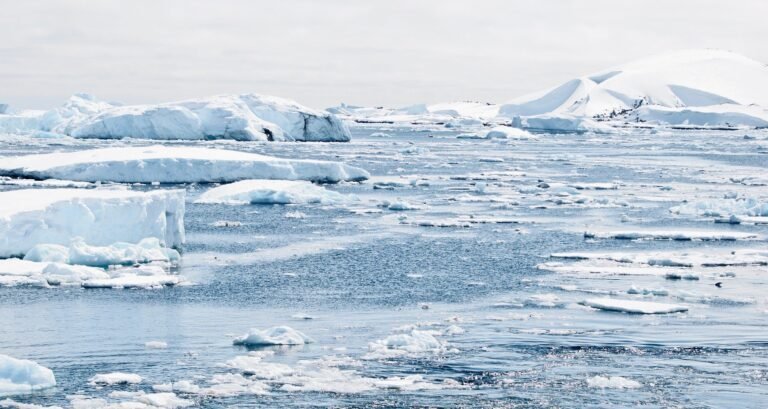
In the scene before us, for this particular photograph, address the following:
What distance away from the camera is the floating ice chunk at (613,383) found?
833 centimetres

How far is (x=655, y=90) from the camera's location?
110062mm

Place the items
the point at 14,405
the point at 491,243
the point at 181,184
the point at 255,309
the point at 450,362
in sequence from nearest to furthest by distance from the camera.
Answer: the point at 14,405 → the point at 450,362 → the point at 255,309 → the point at 491,243 → the point at 181,184

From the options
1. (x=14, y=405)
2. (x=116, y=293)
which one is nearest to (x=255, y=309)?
(x=116, y=293)

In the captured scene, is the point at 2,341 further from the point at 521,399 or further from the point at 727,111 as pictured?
the point at 727,111

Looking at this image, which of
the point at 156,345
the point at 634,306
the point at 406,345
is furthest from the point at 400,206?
the point at 156,345

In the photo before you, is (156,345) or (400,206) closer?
(156,345)

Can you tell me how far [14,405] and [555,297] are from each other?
20.4ft

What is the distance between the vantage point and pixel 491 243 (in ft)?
53.7

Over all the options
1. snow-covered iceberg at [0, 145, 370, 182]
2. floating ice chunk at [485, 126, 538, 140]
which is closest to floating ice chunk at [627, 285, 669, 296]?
snow-covered iceberg at [0, 145, 370, 182]

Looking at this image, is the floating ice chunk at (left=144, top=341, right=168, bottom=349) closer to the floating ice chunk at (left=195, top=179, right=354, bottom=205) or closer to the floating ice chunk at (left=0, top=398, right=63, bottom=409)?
the floating ice chunk at (left=0, top=398, right=63, bottom=409)

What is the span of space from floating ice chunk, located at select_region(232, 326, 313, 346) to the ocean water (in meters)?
0.10

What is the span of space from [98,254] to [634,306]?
6.38 m

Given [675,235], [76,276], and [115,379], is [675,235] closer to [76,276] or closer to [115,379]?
[76,276]

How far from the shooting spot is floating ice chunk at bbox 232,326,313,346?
947 cm
